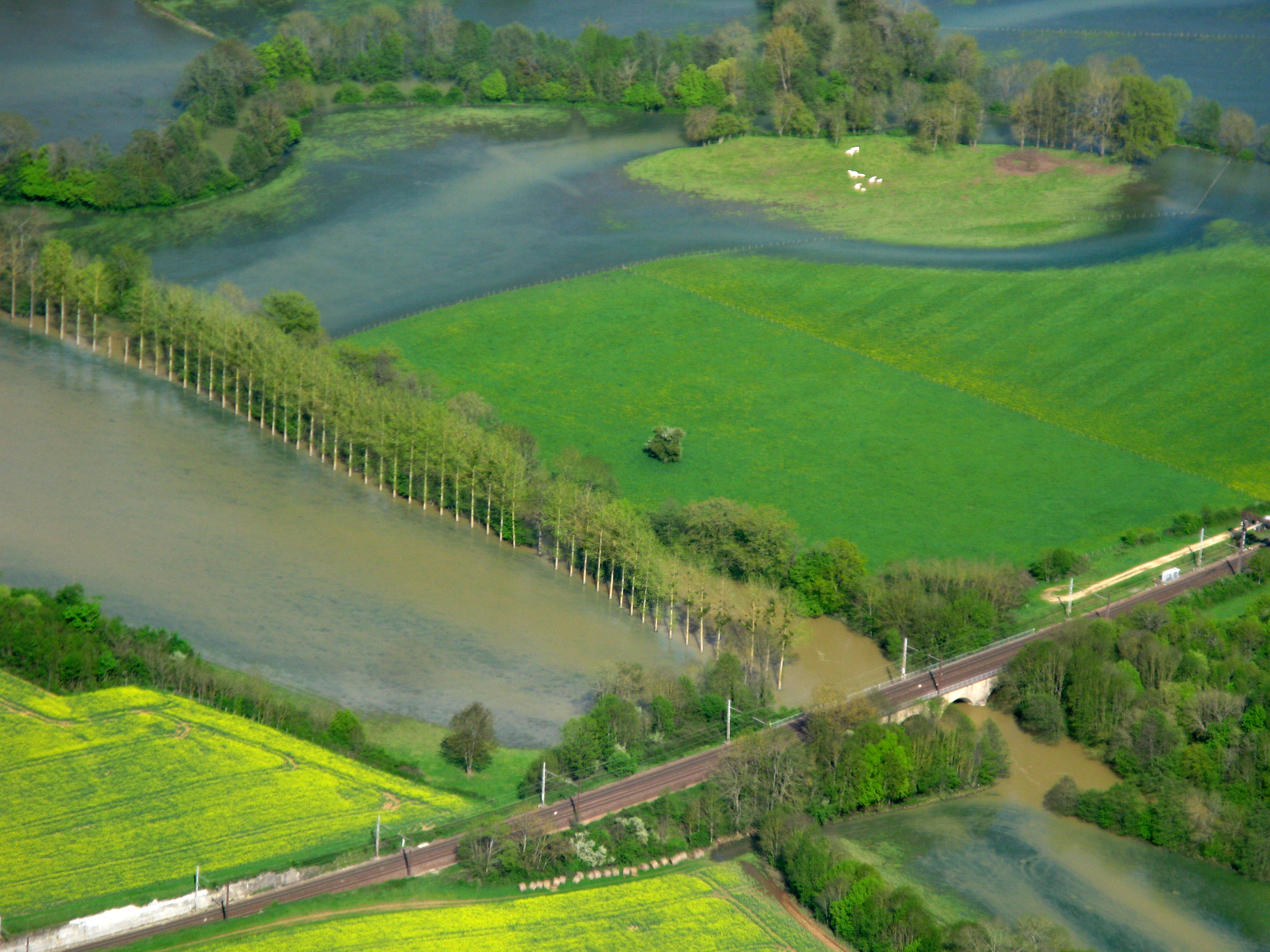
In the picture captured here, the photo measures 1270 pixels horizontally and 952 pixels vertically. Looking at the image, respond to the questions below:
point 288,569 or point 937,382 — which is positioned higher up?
point 937,382

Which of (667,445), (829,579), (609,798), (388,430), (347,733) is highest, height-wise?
(388,430)

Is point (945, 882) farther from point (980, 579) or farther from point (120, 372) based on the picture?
point (120, 372)

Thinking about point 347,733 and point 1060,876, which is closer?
point 1060,876

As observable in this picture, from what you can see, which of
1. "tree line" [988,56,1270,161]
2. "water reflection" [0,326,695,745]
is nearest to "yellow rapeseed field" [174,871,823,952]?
"water reflection" [0,326,695,745]

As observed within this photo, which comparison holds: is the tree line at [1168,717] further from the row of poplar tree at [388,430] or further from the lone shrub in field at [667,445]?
the lone shrub in field at [667,445]

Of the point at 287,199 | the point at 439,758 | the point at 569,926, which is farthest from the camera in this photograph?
the point at 287,199

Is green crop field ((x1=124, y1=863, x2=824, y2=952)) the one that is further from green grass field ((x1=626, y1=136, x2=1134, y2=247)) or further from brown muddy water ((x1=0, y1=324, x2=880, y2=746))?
green grass field ((x1=626, y1=136, x2=1134, y2=247))

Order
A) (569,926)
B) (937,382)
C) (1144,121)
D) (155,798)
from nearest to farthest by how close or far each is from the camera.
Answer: (569,926) < (155,798) < (937,382) < (1144,121)

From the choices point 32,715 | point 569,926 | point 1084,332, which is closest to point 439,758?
point 569,926

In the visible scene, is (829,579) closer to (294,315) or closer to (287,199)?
(294,315)
